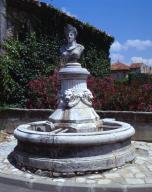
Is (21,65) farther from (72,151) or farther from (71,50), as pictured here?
(72,151)

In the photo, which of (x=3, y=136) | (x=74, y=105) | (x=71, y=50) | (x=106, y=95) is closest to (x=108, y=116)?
(x=106, y=95)

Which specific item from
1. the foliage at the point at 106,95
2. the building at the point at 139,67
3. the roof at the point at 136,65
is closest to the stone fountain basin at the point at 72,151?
the foliage at the point at 106,95

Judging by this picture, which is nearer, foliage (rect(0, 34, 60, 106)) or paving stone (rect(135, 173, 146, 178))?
paving stone (rect(135, 173, 146, 178))

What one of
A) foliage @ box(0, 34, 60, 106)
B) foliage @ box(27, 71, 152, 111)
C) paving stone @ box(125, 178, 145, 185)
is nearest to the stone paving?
paving stone @ box(125, 178, 145, 185)

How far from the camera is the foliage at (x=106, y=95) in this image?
10.0 meters

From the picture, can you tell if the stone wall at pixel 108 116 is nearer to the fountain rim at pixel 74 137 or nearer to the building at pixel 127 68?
the fountain rim at pixel 74 137

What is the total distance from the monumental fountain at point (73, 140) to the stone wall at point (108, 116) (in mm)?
1927

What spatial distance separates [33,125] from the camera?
778cm

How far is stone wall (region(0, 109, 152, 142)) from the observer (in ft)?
29.1

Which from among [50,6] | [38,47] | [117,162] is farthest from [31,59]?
[117,162]

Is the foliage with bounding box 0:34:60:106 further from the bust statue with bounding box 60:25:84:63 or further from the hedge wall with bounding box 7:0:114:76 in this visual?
the bust statue with bounding box 60:25:84:63

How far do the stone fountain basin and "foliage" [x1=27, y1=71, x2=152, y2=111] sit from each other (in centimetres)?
377

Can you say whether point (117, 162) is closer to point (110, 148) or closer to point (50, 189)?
point (110, 148)

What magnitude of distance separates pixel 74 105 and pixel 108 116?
7.83ft
